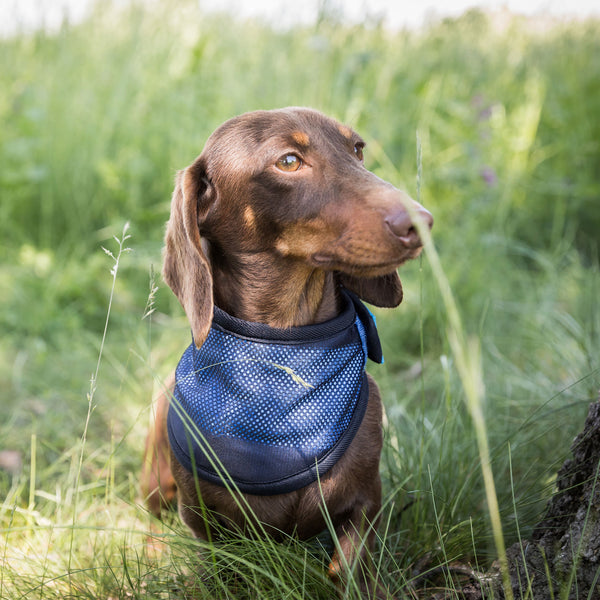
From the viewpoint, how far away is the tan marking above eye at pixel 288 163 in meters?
1.77

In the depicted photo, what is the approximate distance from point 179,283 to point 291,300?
1.07 ft

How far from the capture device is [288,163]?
1.77 metres

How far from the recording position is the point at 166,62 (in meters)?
5.25

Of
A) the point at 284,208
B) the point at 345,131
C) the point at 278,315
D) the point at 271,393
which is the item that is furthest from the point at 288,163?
the point at 271,393

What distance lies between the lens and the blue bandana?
5.48 feet

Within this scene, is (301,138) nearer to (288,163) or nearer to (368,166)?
(288,163)

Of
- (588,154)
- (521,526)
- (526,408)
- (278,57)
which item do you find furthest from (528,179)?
(521,526)

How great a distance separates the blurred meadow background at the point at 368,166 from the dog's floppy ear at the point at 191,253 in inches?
22.5

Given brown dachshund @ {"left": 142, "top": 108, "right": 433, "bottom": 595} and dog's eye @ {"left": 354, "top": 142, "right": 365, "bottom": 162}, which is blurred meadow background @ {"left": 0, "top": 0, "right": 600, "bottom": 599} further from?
dog's eye @ {"left": 354, "top": 142, "right": 365, "bottom": 162}

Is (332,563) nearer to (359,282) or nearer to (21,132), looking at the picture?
(359,282)

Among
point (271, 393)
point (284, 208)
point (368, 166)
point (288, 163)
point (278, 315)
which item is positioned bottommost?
point (368, 166)

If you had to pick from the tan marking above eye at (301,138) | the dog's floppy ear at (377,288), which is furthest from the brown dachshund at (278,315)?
the dog's floppy ear at (377,288)

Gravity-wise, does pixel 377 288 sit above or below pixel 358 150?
below

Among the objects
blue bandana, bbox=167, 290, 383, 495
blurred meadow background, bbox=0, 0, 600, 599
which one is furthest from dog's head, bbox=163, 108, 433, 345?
blurred meadow background, bbox=0, 0, 600, 599
